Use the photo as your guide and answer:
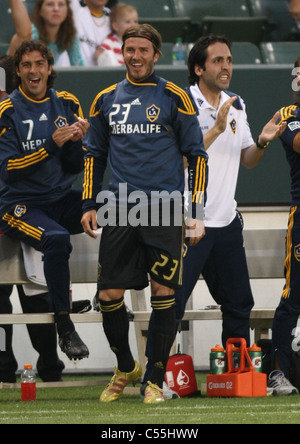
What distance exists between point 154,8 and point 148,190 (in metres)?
5.50

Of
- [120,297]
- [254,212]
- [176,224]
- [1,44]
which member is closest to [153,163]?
[176,224]

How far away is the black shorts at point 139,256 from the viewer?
18.6ft

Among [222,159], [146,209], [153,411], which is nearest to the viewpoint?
[153,411]

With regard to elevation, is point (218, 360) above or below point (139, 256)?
below

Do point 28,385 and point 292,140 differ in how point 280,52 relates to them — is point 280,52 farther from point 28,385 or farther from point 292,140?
point 28,385

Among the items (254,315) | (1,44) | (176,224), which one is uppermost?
(1,44)

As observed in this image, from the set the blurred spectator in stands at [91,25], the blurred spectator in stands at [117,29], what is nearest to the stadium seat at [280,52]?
the blurred spectator in stands at [117,29]

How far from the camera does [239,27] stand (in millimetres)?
10703

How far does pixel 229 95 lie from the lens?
6.47 meters

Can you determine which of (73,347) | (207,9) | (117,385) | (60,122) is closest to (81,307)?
(73,347)

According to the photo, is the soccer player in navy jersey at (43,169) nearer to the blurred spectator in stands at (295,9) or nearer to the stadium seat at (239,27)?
the stadium seat at (239,27)

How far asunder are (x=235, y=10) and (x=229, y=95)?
4.85 meters
